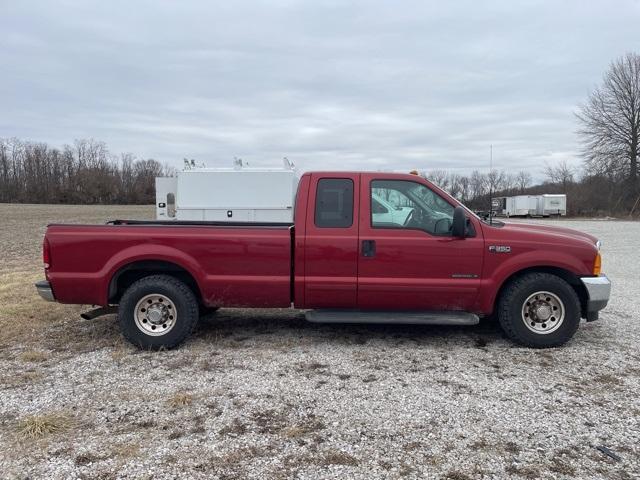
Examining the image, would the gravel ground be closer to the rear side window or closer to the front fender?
the front fender

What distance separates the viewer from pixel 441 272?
525cm

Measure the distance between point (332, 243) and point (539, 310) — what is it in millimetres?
2304

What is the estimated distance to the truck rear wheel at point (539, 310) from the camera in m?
5.23

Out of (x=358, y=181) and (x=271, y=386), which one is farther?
(x=358, y=181)

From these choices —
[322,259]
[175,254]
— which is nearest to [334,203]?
[322,259]

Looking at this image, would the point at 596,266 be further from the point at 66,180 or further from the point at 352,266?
the point at 66,180

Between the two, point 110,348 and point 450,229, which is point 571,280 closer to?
point 450,229

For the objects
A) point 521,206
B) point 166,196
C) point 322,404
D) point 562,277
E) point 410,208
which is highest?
point 521,206

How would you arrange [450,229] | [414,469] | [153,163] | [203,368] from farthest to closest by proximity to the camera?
[153,163]
[450,229]
[203,368]
[414,469]

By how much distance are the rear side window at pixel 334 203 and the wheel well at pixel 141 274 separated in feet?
5.14

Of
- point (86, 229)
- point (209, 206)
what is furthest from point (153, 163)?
point (86, 229)

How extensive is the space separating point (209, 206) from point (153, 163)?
10482 centimetres

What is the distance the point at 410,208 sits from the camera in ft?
17.6

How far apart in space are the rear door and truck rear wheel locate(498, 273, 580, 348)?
165cm
